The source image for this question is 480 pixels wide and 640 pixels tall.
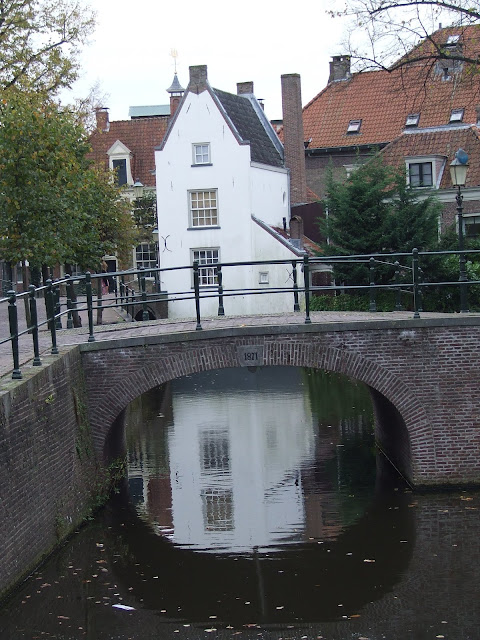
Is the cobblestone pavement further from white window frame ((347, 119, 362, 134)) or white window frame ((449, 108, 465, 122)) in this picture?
white window frame ((347, 119, 362, 134))

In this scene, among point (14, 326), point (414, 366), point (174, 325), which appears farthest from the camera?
point (174, 325)

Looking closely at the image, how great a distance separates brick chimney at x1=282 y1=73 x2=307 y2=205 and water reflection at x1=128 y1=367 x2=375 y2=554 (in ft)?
57.2

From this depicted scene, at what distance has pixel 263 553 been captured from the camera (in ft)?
38.1

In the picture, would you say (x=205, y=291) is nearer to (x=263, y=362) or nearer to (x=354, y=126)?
(x=263, y=362)

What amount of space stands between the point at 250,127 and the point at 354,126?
22.5 feet

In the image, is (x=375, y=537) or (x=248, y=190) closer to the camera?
(x=375, y=537)

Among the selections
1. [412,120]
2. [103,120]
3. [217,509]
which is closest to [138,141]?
[103,120]

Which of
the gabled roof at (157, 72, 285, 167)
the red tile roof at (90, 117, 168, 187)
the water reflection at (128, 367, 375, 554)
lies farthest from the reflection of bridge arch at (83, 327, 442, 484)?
the red tile roof at (90, 117, 168, 187)

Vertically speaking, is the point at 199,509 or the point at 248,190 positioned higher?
the point at 248,190

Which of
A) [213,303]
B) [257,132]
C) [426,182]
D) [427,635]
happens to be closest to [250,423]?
[427,635]

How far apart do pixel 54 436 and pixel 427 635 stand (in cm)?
499

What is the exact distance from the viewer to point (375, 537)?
1213 centimetres

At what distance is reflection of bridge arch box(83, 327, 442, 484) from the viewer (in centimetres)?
1370

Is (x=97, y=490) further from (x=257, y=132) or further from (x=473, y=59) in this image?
(x=257, y=132)
